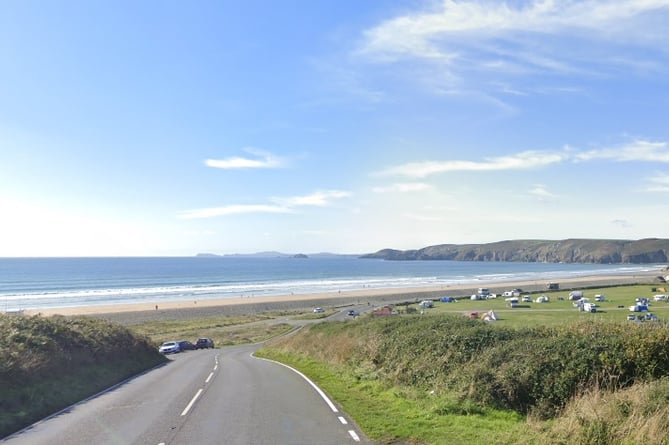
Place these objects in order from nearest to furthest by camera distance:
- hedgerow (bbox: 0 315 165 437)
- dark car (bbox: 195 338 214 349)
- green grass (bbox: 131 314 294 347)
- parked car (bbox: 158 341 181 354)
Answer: hedgerow (bbox: 0 315 165 437) < parked car (bbox: 158 341 181 354) < dark car (bbox: 195 338 214 349) < green grass (bbox: 131 314 294 347)

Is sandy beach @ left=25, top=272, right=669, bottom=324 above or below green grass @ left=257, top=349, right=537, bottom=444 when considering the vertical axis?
below

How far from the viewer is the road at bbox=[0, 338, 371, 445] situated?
10242 mm

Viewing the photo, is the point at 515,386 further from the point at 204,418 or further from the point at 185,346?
the point at 185,346

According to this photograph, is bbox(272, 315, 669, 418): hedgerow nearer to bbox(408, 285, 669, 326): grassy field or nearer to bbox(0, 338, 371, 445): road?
bbox(0, 338, 371, 445): road

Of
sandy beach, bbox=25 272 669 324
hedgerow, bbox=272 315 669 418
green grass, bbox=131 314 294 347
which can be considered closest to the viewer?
hedgerow, bbox=272 315 669 418

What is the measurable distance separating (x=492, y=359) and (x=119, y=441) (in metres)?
8.38

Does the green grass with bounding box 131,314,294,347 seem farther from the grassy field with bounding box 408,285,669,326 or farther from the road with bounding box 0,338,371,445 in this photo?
the road with bounding box 0,338,371,445

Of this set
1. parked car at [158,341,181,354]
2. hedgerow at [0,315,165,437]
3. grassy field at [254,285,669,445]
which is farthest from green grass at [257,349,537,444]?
parked car at [158,341,181,354]

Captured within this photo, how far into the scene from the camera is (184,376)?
2261 cm

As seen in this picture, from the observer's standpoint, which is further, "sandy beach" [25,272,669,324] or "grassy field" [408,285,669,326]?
"sandy beach" [25,272,669,324]

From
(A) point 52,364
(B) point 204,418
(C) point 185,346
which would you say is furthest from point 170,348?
(B) point 204,418

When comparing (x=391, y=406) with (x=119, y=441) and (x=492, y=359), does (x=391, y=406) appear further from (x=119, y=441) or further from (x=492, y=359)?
(x=119, y=441)

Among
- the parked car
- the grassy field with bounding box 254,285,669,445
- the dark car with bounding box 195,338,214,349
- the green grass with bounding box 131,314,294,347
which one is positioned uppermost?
the grassy field with bounding box 254,285,669,445

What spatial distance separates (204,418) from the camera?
12094 millimetres
